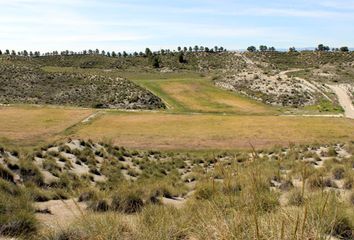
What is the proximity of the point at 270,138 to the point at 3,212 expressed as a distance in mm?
39110

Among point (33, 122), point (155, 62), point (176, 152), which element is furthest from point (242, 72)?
point (176, 152)

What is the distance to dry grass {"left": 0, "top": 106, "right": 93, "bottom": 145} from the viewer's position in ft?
144

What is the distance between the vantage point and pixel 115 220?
820 cm

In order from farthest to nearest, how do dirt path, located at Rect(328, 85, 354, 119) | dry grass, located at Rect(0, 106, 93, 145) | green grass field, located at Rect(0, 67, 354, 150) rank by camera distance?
dirt path, located at Rect(328, 85, 354, 119), green grass field, located at Rect(0, 67, 354, 150), dry grass, located at Rect(0, 106, 93, 145)

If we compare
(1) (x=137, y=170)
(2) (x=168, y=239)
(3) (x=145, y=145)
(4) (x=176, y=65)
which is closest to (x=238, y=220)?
(2) (x=168, y=239)

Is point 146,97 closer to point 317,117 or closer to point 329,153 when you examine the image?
point 317,117

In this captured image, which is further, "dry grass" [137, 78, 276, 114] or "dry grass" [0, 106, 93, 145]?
"dry grass" [137, 78, 276, 114]

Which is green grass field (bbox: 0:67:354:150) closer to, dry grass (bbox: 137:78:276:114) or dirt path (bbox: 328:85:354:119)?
dry grass (bbox: 137:78:276:114)

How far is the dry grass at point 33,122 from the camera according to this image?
4397 cm

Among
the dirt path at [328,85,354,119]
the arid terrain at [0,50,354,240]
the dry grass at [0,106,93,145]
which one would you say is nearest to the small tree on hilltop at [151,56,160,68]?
the arid terrain at [0,50,354,240]

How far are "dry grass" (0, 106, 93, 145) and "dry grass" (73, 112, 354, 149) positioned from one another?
320cm

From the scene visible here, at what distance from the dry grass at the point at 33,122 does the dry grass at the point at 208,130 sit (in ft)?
10.5

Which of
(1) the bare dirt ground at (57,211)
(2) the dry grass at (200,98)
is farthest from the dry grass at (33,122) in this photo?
(1) the bare dirt ground at (57,211)

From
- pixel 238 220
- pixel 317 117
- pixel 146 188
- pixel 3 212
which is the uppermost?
pixel 238 220
